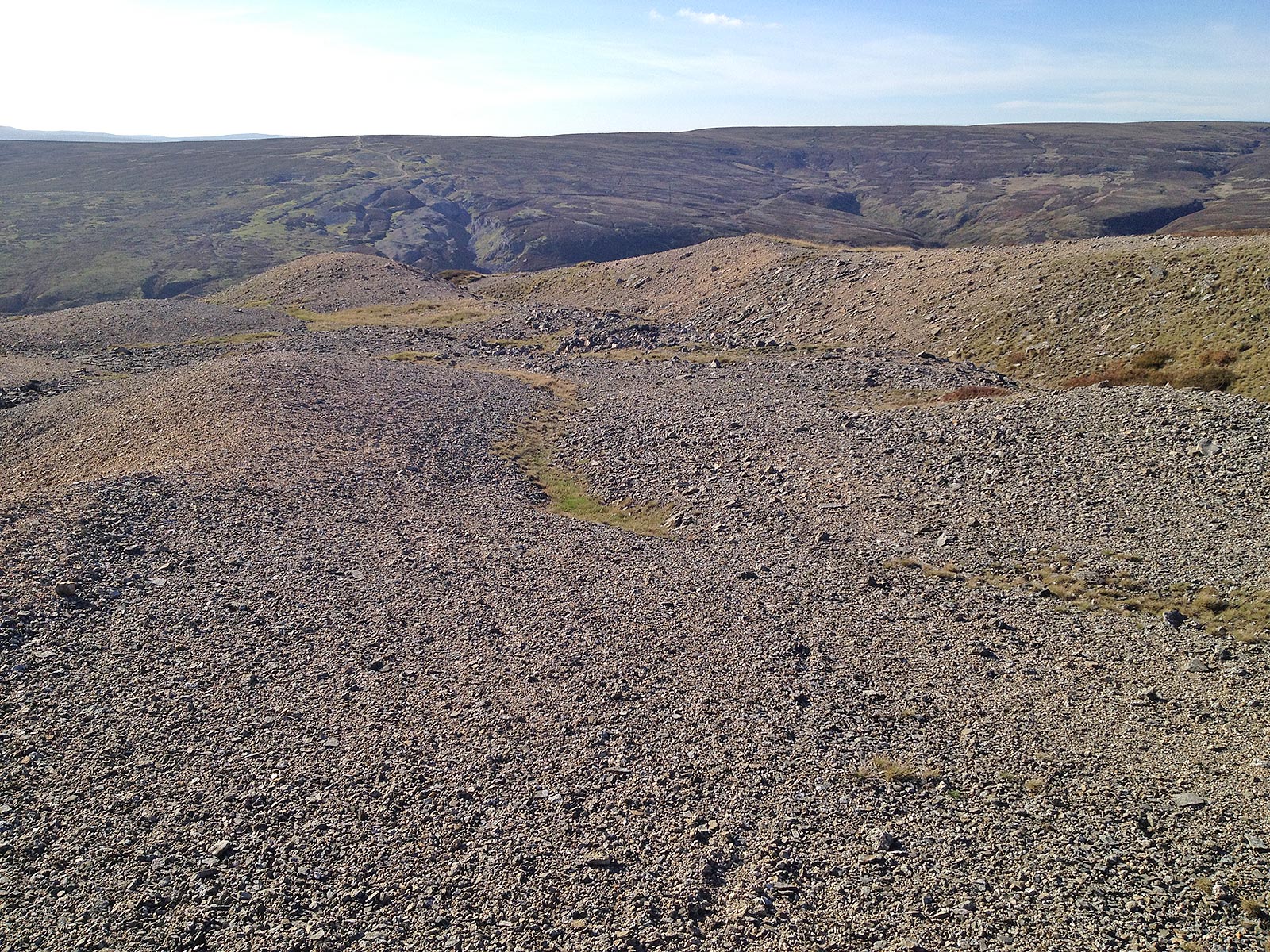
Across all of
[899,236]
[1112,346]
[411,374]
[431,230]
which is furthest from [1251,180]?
[411,374]

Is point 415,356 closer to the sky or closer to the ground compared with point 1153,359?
closer to the ground

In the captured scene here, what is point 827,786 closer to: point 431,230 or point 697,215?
point 431,230

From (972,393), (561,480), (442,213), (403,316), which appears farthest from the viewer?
(442,213)

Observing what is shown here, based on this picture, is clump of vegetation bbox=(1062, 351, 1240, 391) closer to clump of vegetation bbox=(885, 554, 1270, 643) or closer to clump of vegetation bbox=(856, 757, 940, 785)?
clump of vegetation bbox=(885, 554, 1270, 643)

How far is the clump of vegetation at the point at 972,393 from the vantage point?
27000mm

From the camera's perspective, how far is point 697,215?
168 m

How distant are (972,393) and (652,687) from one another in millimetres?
19960

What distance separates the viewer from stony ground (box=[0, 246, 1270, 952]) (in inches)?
331

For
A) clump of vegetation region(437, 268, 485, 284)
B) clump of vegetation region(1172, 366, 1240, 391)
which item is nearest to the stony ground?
clump of vegetation region(1172, 366, 1240, 391)

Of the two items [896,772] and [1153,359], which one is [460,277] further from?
[896,772]

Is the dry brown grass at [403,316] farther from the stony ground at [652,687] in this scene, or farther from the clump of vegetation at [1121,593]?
the clump of vegetation at [1121,593]

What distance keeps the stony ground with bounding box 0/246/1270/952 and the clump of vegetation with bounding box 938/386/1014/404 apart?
2152mm

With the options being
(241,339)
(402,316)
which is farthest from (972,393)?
(241,339)

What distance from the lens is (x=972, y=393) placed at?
90.1 ft
